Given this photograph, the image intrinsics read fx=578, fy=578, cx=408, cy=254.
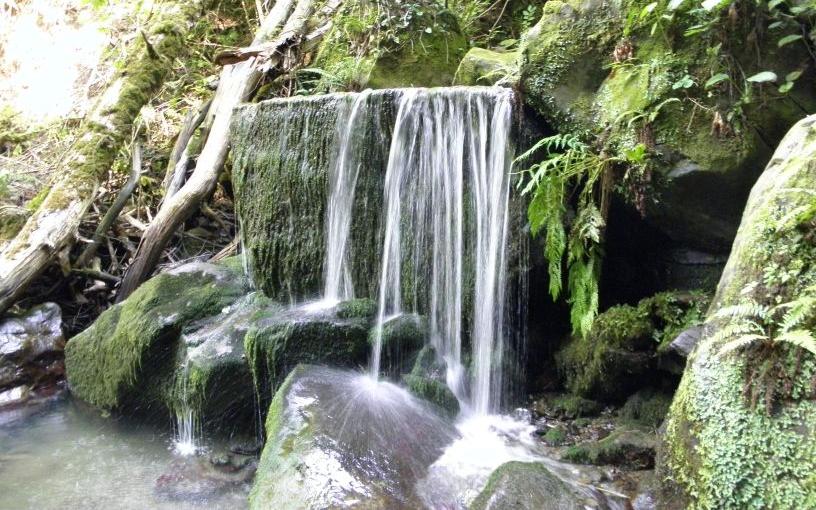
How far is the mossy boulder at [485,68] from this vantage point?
5.37 m

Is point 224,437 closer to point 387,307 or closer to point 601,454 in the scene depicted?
point 387,307

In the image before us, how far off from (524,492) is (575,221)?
222 centimetres

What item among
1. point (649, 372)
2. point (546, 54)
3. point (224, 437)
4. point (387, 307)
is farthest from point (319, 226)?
point (649, 372)

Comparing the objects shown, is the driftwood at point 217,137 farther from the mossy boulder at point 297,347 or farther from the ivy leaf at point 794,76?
the ivy leaf at point 794,76

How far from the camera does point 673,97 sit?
4.28 meters

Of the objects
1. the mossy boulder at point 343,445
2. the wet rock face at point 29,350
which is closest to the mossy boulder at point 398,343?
the mossy boulder at point 343,445

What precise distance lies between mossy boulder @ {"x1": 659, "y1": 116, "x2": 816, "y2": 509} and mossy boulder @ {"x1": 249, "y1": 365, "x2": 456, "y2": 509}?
1.48 meters

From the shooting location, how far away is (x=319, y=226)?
18.9 ft

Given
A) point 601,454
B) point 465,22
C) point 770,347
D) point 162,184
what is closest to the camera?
point 770,347

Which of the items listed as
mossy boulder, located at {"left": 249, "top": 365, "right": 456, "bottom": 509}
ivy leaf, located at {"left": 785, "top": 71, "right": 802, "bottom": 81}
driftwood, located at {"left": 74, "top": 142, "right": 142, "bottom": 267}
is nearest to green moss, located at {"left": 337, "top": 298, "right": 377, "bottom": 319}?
mossy boulder, located at {"left": 249, "top": 365, "right": 456, "bottom": 509}

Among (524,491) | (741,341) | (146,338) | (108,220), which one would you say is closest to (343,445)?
(524,491)

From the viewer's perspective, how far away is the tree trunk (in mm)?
6633

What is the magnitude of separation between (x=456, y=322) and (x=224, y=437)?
7.53 ft

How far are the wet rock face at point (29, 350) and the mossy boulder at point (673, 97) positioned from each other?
5970 mm
